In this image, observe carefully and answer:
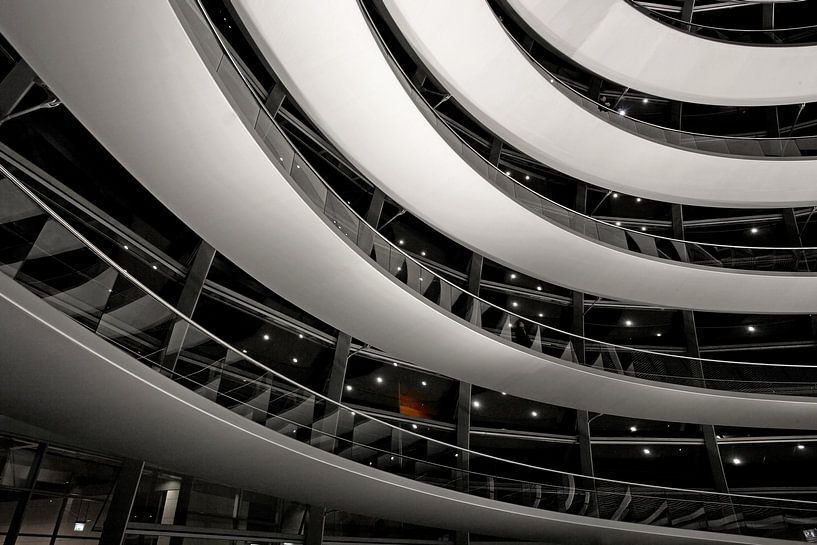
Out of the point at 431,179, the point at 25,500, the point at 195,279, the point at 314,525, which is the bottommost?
the point at 25,500

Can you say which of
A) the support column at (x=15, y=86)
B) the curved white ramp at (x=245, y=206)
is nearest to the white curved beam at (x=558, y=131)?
the curved white ramp at (x=245, y=206)

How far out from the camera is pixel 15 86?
22.6 ft

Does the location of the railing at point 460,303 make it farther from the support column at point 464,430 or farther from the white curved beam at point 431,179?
the support column at point 464,430

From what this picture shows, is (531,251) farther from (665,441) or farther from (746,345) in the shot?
(746,345)

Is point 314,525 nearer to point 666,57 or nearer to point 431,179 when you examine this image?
point 431,179

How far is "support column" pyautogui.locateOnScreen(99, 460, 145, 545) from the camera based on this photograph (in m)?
7.66

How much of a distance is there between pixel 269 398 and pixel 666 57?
13279 millimetres

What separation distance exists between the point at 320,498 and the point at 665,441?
10.0 m

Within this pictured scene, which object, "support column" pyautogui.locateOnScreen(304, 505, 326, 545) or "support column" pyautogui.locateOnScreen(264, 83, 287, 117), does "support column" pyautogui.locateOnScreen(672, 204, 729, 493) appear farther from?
"support column" pyautogui.locateOnScreen(264, 83, 287, 117)

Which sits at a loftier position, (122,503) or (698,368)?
(698,368)

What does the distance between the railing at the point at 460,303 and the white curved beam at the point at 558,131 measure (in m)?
3.99

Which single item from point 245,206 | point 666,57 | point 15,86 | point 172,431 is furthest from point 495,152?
point 172,431

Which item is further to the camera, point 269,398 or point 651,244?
point 651,244

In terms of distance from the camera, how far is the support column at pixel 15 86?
675 cm
